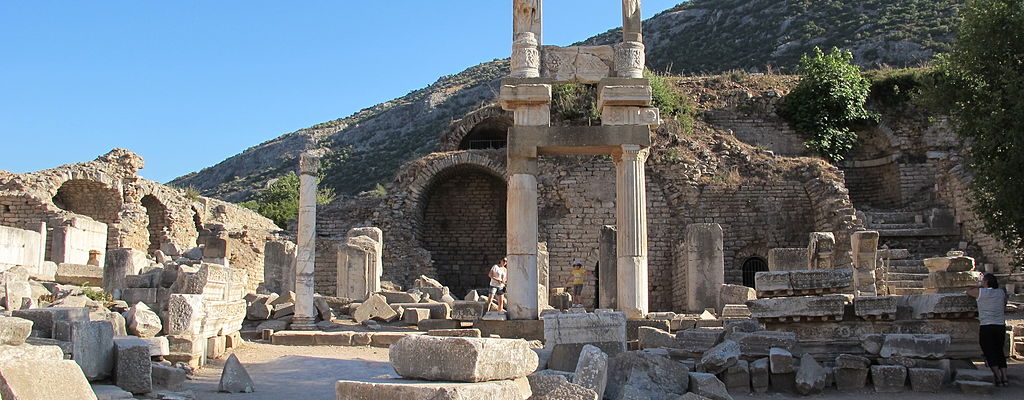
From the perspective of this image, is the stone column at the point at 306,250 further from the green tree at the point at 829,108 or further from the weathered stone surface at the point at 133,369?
the green tree at the point at 829,108

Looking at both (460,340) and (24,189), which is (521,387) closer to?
(460,340)

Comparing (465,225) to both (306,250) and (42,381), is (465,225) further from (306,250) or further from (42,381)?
(42,381)

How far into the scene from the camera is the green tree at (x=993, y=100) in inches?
494

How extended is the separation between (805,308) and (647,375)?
12.0ft

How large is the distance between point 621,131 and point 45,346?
9708 mm

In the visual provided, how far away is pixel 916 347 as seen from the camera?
432 inches

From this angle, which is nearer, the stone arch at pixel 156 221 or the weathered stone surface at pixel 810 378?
the weathered stone surface at pixel 810 378

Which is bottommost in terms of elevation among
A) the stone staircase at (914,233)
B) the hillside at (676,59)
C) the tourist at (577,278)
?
the tourist at (577,278)

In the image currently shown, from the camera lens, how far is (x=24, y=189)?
26.6m

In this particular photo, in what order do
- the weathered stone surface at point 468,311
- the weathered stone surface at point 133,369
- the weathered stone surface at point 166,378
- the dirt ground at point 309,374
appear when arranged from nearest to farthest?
the weathered stone surface at point 133,369 < the weathered stone surface at point 166,378 < the dirt ground at point 309,374 < the weathered stone surface at point 468,311

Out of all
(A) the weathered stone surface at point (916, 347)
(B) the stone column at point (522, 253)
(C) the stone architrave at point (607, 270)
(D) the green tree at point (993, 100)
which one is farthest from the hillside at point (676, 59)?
(A) the weathered stone surface at point (916, 347)

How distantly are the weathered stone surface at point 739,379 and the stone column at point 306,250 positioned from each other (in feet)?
28.5

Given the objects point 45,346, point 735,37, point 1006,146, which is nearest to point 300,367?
point 45,346

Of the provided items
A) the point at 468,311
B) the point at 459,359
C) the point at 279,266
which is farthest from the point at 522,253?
the point at 279,266
